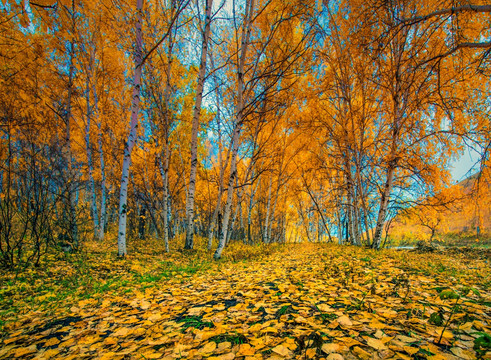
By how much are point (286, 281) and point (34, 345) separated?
8.75 feet

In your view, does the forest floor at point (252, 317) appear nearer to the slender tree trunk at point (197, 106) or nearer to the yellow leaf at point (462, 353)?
the yellow leaf at point (462, 353)

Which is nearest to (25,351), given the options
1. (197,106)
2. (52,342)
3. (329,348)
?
(52,342)

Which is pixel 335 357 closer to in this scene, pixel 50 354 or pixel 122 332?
pixel 122 332

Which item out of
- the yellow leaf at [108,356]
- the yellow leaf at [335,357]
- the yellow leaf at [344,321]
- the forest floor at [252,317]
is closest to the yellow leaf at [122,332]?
Answer: the forest floor at [252,317]

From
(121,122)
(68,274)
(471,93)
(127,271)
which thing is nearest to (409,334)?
(127,271)

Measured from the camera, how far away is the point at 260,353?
1.25 metres

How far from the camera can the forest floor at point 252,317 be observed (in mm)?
1259

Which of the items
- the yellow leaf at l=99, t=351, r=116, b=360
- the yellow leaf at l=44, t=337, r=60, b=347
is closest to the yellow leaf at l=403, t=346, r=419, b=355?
the yellow leaf at l=99, t=351, r=116, b=360

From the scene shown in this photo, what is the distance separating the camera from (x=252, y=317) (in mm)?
1832

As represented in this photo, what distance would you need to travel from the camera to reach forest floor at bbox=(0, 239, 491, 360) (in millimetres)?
1259

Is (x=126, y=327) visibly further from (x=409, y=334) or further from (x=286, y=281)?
(x=409, y=334)

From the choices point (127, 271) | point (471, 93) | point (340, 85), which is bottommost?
point (127, 271)

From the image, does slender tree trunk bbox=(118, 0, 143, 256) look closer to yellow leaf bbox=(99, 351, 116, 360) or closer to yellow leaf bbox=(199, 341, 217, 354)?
yellow leaf bbox=(99, 351, 116, 360)

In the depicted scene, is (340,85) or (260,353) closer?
(260,353)
